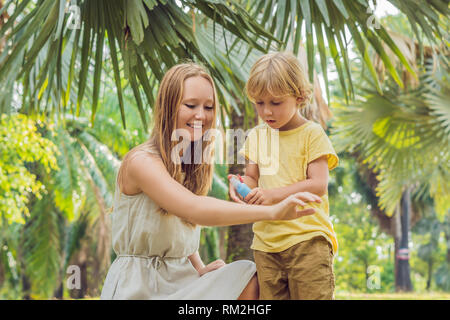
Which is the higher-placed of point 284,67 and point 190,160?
point 284,67

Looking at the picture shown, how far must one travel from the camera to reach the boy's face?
2180 mm

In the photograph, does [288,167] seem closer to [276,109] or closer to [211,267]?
[276,109]

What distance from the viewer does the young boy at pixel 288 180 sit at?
2072mm

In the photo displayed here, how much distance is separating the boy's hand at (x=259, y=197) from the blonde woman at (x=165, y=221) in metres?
0.21

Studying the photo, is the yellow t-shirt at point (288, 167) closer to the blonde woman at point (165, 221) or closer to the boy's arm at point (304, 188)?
the boy's arm at point (304, 188)

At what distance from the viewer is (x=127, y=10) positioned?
2623mm

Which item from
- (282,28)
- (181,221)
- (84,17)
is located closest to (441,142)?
(282,28)

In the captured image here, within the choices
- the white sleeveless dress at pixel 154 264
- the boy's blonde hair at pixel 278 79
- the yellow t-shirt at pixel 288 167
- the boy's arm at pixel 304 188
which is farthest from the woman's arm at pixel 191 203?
the boy's blonde hair at pixel 278 79

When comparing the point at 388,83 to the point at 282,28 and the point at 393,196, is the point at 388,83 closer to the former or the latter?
the point at 393,196

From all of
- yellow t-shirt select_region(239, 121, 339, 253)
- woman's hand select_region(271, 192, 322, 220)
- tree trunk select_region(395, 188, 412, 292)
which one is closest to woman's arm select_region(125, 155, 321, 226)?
woman's hand select_region(271, 192, 322, 220)

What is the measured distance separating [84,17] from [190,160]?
4.32 ft

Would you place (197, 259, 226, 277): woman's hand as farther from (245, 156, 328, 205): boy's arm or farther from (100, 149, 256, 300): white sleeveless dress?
(245, 156, 328, 205): boy's arm

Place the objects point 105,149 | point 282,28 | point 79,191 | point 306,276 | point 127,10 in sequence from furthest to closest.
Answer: point 105,149, point 79,191, point 282,28, point 127,10, point 306,276
